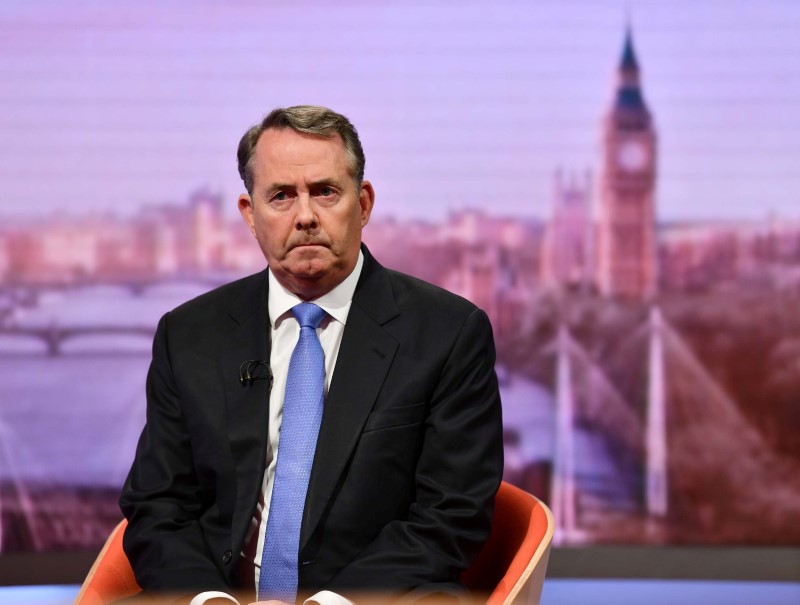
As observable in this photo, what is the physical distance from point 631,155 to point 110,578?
2844mm

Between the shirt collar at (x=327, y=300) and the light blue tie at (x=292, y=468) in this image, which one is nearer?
the light blue tie at (x=292, y=468)

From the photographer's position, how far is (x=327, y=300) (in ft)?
7.67

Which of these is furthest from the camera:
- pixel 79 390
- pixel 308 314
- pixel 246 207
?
pixel 79 390

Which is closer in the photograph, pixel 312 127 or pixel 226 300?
pixel 312 127

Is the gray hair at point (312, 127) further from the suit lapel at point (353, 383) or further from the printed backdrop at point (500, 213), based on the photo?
the printed backdrop at point (500, 213)

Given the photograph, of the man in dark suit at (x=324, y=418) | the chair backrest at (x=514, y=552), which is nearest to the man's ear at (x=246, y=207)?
the man in dark suit at (x=324, y=418)

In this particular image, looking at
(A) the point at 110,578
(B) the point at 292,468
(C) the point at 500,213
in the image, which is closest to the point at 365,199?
(B) the point at 292,468

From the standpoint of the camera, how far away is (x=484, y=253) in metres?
4.38

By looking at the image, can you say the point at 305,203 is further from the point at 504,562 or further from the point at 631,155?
the point at 631,155

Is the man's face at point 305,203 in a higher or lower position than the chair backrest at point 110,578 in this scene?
higher

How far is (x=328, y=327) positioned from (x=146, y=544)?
0.59m

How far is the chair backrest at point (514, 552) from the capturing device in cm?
208

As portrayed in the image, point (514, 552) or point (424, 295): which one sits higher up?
point (424, 295)

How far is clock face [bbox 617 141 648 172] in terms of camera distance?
436cm
